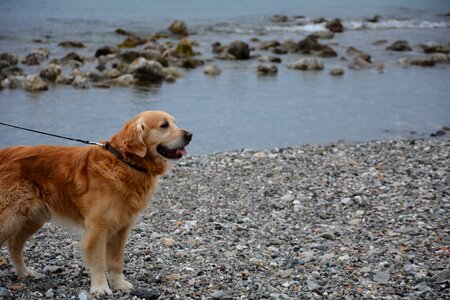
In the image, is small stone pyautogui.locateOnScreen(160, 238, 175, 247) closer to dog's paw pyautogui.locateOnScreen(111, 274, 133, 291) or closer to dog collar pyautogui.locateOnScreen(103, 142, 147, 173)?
dog's paw pyautogui.locateOnScreen(111, 274, 133, 291)

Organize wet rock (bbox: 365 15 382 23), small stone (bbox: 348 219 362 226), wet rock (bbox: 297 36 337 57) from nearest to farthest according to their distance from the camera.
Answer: small stone (bbox: 348 219 362 226) < wet rock (bbox: 297 36 337 57) < wet rock (bbox: 365 15 382 23)

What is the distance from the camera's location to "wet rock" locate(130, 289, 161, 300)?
516cm

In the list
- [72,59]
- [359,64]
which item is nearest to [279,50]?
[359,64]

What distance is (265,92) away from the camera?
56.8ft

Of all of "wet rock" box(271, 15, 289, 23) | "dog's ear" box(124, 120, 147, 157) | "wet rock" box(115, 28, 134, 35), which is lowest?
"wet rock" box(115, 28, 134, 35)

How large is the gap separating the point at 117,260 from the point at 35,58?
1593 cm

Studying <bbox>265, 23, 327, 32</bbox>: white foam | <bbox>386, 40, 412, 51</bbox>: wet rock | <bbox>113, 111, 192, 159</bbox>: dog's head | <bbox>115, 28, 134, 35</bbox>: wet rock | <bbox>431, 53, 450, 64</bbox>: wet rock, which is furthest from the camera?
<bbox>265, 23, 327, 32</bbox>: white foam

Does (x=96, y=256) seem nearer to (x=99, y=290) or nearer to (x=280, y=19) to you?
(x=99, y=290)

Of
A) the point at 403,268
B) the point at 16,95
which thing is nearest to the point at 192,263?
the point at 403,268

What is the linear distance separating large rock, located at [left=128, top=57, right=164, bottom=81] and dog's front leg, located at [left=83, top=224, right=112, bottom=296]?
13.2m

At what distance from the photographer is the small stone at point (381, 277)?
18.1 ft

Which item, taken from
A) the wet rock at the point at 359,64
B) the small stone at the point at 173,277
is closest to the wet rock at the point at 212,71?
the wet rock at the point at 359,64

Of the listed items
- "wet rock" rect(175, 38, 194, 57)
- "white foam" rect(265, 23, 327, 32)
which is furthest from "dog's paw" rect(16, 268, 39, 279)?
"white foam" rect(265, 23, 327, 32)

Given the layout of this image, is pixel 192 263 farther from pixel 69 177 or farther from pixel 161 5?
pixel 161 5
